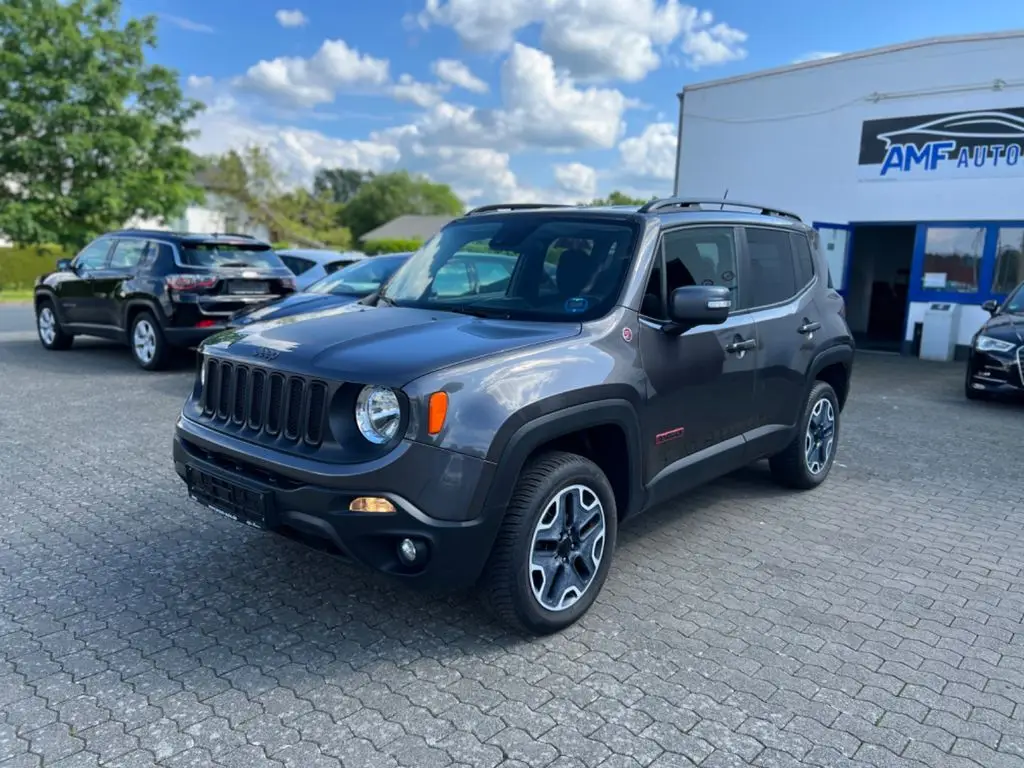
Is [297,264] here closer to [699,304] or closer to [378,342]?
[378,342]

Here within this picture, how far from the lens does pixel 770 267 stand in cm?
499

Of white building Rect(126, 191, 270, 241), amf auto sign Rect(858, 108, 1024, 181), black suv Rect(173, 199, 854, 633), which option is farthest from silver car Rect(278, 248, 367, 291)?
white building Rect(126, 191, 270, 241)

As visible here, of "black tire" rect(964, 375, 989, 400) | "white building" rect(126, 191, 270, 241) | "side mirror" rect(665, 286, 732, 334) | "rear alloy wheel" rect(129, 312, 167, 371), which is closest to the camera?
"side mirror" rect(665, 286, 732, 334)

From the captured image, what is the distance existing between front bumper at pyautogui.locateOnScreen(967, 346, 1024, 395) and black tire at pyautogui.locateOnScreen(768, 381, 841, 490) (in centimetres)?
440

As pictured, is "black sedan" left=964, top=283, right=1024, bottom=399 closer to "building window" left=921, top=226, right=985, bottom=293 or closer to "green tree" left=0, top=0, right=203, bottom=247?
"building window" left=921, top=226, right=985, bottom=293

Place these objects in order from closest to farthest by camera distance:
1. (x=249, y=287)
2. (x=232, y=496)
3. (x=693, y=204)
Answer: (x=232, y=496), (x=693, y=204), (x=249, y=287)

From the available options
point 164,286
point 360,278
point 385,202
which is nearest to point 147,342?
point 164,286

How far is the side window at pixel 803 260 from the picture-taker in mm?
5352

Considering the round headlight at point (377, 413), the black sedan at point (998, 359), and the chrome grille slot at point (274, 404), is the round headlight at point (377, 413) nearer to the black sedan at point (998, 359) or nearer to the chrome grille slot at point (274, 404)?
the chrome grille slot at point (274, 404)

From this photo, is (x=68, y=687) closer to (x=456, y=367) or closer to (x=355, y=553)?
(x=355, y=553)

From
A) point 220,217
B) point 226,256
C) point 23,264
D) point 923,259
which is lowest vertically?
point 23,264

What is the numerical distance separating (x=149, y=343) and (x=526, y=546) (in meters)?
8.24

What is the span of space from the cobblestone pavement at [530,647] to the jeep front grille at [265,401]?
0.91m

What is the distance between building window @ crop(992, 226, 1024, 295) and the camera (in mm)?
13023
